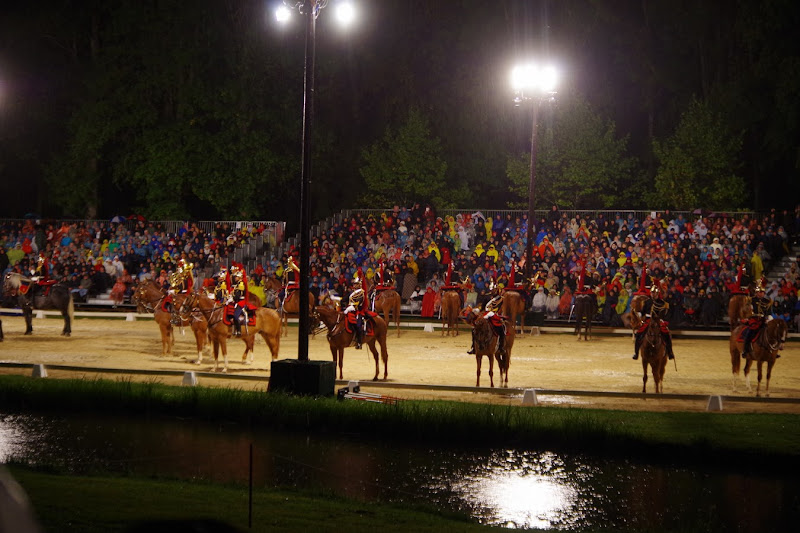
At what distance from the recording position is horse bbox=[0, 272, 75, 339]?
96.3 feet

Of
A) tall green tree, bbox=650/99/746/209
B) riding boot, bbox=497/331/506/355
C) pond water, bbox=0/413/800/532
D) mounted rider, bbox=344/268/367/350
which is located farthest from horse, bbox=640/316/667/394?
tall green tree, bbox=650/99/746/209

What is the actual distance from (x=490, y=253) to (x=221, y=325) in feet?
54.8

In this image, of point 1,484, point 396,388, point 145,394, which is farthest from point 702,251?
point 1,484

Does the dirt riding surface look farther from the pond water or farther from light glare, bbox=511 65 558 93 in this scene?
light glare, bbox=511 65 558 93

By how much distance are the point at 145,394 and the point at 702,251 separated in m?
23.8

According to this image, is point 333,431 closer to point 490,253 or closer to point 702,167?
point 490,253

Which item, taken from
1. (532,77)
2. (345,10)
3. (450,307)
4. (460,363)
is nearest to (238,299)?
(460,363)

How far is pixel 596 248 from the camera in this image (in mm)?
34094

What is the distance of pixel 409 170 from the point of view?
4634 centimetres

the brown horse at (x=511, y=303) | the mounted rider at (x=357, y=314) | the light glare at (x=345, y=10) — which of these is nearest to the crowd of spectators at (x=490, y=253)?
the brown horse at (x=511, y=303)

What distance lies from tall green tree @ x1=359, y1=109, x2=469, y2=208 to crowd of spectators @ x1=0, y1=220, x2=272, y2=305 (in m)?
8.50

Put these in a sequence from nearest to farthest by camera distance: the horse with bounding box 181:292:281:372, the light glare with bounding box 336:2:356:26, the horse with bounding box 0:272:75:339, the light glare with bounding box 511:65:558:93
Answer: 1. the light glare with bounding box 336:2:356:26
2. the horse with bounding box 181:292:281:372
3. the horse with bounding box 0:272:75:339
4. the light glare with bounding box 511:65:558:93

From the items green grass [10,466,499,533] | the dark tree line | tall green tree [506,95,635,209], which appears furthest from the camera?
the dark tree line

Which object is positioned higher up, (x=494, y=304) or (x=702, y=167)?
(x=702, y=167)
